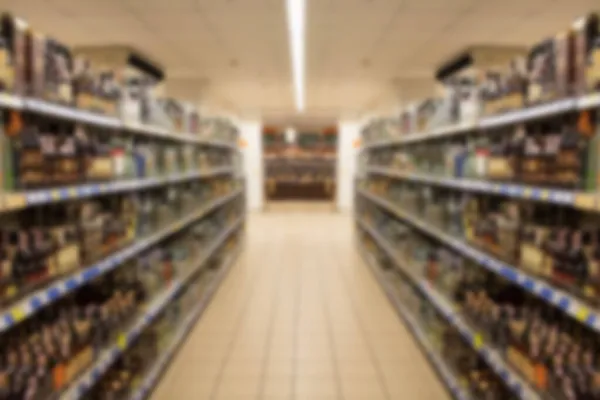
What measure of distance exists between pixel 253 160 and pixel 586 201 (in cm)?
1441

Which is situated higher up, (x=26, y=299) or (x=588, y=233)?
(x=588, y=233)

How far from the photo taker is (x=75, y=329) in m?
2.57

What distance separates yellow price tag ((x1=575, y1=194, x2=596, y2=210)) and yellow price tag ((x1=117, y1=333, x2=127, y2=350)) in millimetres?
2419

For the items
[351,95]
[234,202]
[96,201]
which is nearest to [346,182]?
[351,95]

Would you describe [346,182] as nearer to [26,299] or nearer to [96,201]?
[96,201]

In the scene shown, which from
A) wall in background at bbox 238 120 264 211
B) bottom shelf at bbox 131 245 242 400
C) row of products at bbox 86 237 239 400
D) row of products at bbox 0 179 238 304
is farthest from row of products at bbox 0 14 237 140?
wall in background at bbox 238 120 264 211

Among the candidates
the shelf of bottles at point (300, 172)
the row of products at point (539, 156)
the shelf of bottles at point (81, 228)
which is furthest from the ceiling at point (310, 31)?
the shelf of bottles at point (300, 172)

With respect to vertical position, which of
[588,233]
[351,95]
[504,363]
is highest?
[351,95]

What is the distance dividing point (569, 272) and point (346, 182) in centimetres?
1410

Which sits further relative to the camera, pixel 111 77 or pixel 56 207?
pixel 111 77

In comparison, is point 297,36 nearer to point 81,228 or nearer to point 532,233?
point 81,228

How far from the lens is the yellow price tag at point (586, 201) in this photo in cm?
185

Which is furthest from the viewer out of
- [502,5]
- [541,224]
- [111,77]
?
[502,5]

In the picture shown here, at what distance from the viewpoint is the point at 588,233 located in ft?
7.33
